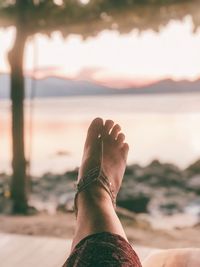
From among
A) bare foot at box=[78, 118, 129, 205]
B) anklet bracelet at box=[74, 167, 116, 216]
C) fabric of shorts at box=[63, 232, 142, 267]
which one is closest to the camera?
fabric of shorts at box=[63, 232, 142, 267]

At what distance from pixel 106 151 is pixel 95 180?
41 centimetres

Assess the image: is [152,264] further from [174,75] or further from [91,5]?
[174,75]

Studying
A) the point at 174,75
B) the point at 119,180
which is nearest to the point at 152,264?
the point at 119,180

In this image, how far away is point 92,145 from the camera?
2.15m

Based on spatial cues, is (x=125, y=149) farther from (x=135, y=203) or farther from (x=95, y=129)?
(x=135, y=203)

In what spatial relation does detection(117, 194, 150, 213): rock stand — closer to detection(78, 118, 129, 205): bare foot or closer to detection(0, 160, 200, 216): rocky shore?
detection(0, 160, 200, 216): rocky shore

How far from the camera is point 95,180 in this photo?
1.78 m

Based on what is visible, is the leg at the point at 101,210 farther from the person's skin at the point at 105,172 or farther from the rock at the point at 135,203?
the rock at the point at 135,203

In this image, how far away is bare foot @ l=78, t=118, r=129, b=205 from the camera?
77.3 inches

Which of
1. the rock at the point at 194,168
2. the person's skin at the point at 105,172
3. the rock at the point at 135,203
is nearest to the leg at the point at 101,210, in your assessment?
the person's skin at the point at 105,172

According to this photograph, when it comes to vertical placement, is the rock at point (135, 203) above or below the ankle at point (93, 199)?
below

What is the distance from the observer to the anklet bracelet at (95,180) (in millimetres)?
1697

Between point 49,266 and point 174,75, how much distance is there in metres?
2.96

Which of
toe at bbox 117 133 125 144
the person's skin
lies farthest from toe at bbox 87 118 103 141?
toe at bbox 117 133 125 144
